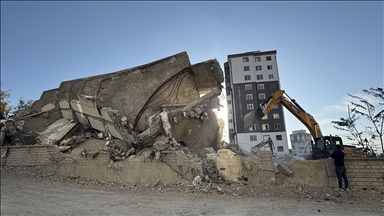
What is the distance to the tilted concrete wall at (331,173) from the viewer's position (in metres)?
5.50

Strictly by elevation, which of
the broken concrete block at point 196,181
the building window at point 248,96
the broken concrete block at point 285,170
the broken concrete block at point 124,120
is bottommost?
the broken concrete block at point 196,181

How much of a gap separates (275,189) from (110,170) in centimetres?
521

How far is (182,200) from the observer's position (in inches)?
204

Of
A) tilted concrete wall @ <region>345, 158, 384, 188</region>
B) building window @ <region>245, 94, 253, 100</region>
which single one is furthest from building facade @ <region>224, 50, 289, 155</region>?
tilted concrete wall @ <region>345, 158, 384, 188</region>

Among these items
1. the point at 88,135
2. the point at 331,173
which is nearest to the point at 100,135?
the point at 88,135

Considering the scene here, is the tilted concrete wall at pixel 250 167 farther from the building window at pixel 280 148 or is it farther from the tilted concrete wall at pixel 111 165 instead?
the building window at pixel 280 148

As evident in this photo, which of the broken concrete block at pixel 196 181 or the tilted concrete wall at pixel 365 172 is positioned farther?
the broken concrete block at pixel 196 181

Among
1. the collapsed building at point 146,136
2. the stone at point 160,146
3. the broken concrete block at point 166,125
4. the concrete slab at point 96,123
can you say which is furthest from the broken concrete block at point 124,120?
the stone at point 160,146

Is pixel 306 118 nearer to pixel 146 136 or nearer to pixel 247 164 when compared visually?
pixel 247 164

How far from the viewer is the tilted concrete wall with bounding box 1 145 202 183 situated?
6719mm

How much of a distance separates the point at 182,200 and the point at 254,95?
2561cm

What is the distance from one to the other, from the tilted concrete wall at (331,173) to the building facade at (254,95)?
2150cm

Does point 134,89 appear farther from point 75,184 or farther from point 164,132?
point 75,184

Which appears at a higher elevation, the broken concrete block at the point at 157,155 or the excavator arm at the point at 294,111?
the excavator arm at the point at 294,111
